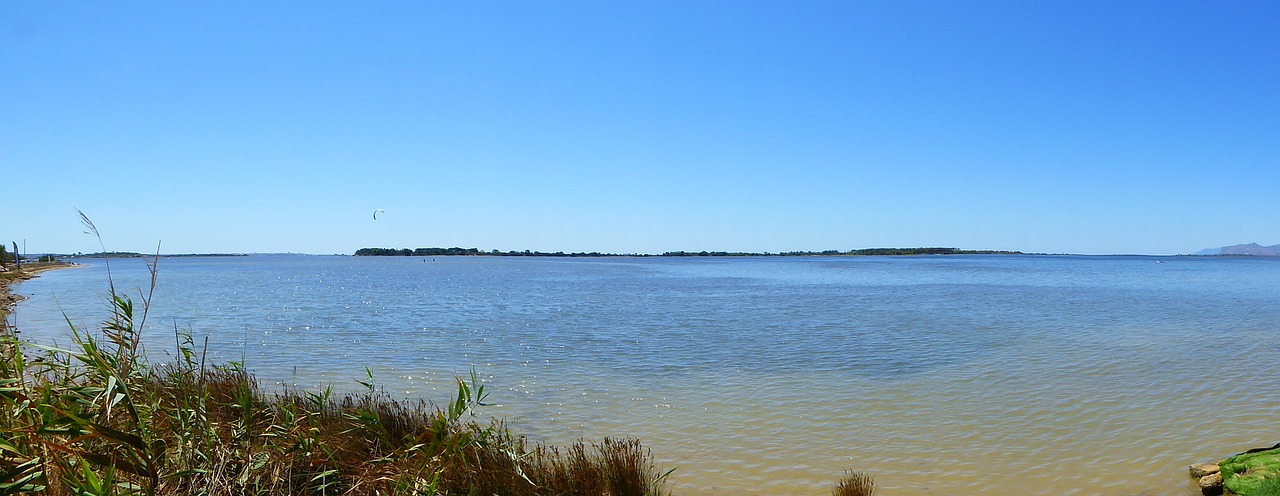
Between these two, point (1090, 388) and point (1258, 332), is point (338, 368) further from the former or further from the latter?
point (1258, 332)

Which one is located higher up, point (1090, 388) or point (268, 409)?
point (268, 409)

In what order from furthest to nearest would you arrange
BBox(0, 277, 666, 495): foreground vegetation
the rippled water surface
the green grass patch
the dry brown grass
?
the rippled water surface, the dry brown grass, the green grass patch, BBox(0, 277, 666, 495): foreground vegetation

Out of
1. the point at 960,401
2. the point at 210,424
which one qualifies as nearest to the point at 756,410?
the point at 960,401

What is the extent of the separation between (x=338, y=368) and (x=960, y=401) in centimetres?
1054

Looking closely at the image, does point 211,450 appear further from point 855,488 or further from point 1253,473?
point 1253,473

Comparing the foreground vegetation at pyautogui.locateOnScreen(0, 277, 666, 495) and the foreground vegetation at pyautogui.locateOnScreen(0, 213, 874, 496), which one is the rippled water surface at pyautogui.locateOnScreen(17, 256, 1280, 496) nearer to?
the foreground vegetation at pyautogui.locateOnScreen(0, 213, 874, 496)

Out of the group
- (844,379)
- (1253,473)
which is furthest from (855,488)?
(844,379)

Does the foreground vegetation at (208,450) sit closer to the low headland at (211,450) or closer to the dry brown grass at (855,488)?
the low headland at (211,450)

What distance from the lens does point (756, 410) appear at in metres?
9.59

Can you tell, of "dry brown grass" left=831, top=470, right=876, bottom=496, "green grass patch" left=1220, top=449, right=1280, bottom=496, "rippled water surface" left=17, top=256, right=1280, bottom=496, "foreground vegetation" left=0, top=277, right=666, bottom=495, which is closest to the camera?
"foreground vegetation" left=0, top=277, right=666, bottom=495

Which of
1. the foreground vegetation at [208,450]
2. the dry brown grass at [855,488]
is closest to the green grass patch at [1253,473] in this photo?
the dry brown grass at [855,488]

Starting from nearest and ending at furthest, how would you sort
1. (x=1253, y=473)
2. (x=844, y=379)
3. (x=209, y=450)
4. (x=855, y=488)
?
1. (x=209, y=450)
2. (x=855, y=488)
3. (x=1253, y=473)
4. (x=844, y=379)

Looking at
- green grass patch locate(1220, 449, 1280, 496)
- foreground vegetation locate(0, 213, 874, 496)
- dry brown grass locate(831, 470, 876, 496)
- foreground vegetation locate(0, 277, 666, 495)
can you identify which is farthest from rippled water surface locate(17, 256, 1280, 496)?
foreground vegetation locate(0, 277, 666, 495)

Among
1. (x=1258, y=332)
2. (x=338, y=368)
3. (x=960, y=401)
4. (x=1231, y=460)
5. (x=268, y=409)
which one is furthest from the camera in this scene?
(x=1258, y=332)
